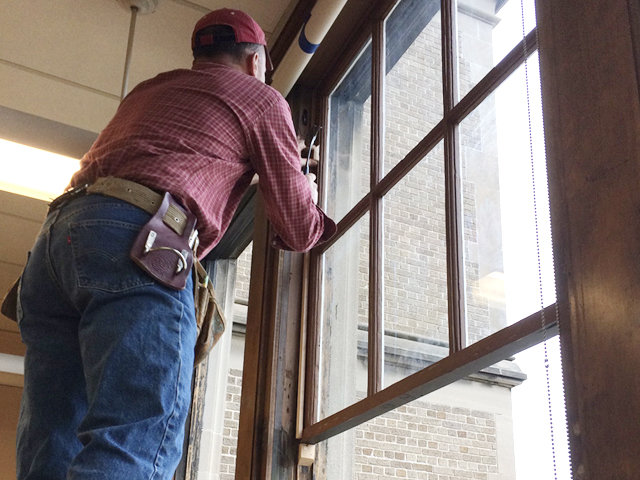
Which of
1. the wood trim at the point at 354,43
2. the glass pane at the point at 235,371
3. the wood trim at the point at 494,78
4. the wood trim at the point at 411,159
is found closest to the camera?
the wood trim at the point at 494,78

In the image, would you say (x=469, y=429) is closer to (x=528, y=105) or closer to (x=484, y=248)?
(x=484, y=248)

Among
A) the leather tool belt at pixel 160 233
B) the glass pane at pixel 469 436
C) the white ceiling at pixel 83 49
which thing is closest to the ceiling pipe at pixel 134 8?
the white ceiling at pixel 83 49

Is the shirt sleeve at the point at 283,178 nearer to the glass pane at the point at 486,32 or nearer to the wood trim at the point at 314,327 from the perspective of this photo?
the glass pane at the point at 486,32

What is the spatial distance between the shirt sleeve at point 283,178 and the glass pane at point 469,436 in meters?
0.49

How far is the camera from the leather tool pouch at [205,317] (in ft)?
5.22

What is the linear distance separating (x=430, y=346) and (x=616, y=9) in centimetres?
87

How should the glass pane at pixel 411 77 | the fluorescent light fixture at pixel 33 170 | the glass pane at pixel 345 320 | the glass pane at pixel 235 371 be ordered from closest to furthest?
the glass pane at pixel 411 77 < the glass pane at pixel 345 320 < the fluorescent light fixture at pixel 33 170 < the glass pane at pixel 235 371

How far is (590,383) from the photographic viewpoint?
0.97 m

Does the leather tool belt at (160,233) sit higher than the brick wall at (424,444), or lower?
higher

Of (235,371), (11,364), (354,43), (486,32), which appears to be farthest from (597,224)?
(11,364)

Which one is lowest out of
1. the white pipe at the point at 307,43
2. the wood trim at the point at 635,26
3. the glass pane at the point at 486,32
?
the wood trim at the point at 635,26

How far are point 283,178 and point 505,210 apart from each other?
1.51 feet

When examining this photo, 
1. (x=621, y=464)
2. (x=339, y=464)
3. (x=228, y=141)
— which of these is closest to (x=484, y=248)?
(x=228, y=141)

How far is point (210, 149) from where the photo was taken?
151cm
